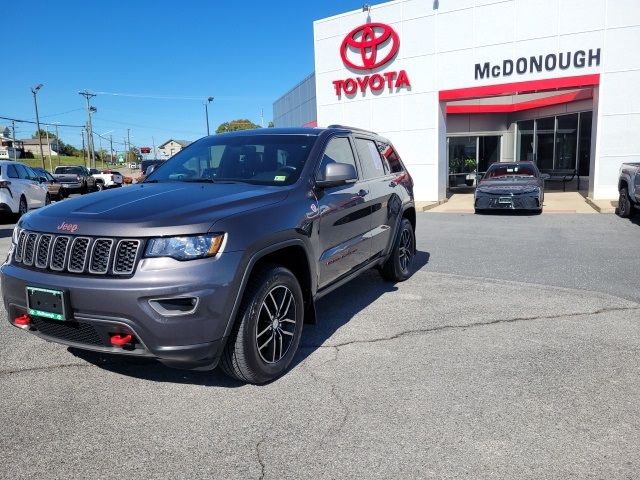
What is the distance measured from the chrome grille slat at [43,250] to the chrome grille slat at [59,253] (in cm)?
5

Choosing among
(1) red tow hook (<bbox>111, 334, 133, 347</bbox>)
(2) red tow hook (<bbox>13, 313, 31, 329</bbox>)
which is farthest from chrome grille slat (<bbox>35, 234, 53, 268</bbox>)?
(1) red tow hook (<bbox>111, 334, 133, 347</bbox>)

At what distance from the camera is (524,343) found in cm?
435

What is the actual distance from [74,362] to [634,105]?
16.5 m

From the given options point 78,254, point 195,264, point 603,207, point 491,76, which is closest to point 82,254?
point 78,254

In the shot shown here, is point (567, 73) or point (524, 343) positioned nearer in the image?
point (524, 343)

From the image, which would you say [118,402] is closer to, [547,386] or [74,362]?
[74,362]

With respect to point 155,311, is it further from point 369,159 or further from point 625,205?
point 625,205

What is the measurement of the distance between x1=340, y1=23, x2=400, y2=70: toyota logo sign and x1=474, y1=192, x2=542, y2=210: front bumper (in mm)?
7282

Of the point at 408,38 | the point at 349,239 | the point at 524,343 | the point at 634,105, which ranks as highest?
the point at 408,38

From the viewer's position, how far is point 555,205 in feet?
51.2

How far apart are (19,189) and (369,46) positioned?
39.9 ft

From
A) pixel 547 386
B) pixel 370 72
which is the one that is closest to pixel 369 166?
pixel 547 386

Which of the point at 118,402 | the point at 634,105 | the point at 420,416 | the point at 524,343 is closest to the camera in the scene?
the point at 420,416

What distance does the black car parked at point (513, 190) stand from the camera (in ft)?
44.1
